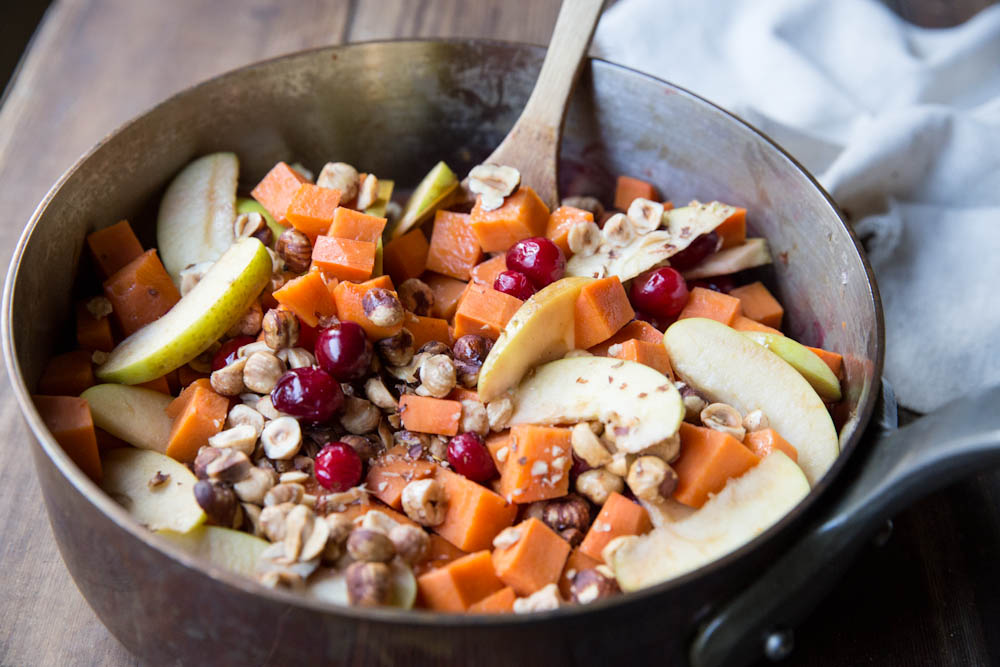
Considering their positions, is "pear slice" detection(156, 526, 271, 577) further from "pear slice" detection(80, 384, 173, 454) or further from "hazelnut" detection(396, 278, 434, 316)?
"hazelnut" detection(396, 278, 434, 316)

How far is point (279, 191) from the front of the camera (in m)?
1.66

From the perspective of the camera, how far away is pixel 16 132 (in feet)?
6.84

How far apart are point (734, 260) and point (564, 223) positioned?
0.33 metres

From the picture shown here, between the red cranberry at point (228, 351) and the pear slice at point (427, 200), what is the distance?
0.38m

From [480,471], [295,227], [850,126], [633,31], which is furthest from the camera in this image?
[633,31]

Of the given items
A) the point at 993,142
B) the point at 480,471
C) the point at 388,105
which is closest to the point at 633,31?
the point at 388,105

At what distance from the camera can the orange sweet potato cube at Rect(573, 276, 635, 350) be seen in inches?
55.3

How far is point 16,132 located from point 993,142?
2276 millimetres

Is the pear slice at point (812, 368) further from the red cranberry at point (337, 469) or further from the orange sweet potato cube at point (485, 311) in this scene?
the red cranberry at point (337, 469)

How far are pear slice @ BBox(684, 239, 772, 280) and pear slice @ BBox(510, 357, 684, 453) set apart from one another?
1.30 ft

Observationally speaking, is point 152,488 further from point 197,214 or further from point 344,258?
point 197,214

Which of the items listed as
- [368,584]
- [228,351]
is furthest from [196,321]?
[368,584]

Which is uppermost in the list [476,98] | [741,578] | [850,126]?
[476,98]

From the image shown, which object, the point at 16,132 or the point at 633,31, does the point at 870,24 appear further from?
the point at 16,132
